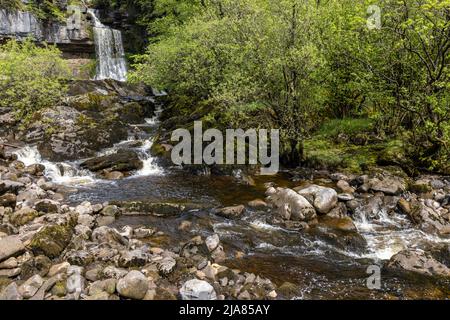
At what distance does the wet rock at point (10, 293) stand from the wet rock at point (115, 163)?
9.71 meters

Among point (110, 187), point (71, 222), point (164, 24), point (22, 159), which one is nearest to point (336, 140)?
point (110, 187)

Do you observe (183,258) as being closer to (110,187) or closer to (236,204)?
(236,204)

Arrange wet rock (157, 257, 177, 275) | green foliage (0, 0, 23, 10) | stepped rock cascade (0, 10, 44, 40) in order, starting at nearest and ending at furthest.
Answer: wet rock (157, 257, 177, 275) → green foliage (0, 0, 23, 10) → stepped rock cascade (0, 10, 44, 40)

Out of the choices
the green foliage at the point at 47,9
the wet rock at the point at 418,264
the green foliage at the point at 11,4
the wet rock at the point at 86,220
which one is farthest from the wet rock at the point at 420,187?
the green foliage at the point at 11,4

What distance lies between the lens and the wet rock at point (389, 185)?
12327mm

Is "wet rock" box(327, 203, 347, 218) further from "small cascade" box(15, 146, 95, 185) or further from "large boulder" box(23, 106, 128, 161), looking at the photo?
"large boulder" box(23, 106, 128, 161)

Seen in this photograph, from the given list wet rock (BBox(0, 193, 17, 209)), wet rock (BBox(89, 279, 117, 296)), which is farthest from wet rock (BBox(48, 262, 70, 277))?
wet rock (BBox(0, 193, 17, 209))

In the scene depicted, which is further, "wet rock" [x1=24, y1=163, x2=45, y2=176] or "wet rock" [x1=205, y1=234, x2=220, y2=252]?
"wet rock" [x1=24, y1=163, x2=45, y2=176]

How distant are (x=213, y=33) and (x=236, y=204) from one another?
9.73 meters

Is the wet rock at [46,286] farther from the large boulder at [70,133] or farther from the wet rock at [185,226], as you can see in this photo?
the large boulder at [70,133]

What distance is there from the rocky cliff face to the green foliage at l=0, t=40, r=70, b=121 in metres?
13.0

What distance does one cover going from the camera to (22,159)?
52.9 feet

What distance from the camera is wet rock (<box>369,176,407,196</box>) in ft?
40.4

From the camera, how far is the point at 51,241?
778 centimetres
